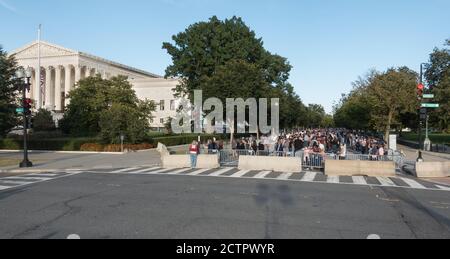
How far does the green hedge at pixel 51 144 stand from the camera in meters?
38.5

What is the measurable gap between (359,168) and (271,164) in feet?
14.8

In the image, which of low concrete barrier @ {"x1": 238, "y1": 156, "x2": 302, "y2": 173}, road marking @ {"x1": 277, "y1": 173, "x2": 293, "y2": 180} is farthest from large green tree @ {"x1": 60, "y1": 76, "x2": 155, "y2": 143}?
road marking @ {"x1": 277, "y1": 173, "x2": 293, "y2": 180}

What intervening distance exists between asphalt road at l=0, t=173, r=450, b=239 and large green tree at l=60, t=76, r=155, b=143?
2244 centimetres

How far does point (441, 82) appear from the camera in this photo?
44.0 metres

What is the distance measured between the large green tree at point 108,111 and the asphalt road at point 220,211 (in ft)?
73.6

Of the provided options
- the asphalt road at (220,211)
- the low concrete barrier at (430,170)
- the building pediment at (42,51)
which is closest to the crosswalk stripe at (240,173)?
the asphalt road at (220,211)

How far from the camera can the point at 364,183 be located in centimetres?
1806

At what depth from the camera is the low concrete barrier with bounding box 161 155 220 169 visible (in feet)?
80.7

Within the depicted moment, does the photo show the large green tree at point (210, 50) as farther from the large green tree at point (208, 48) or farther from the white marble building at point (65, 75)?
the white marble building at point (65, 75)

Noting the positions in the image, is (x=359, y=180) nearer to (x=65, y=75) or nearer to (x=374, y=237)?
(x=374, y=237)

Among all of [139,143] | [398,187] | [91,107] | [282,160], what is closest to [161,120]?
[91,107]

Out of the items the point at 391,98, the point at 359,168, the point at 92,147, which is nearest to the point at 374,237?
the point at 359,168

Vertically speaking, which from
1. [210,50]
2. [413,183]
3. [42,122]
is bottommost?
[413,183]
